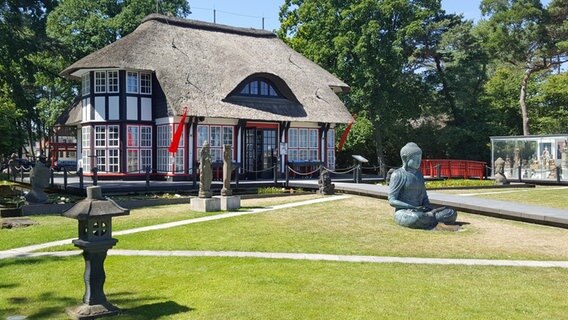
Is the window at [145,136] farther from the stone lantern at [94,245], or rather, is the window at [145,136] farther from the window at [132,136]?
the stone lantern at [94,245]

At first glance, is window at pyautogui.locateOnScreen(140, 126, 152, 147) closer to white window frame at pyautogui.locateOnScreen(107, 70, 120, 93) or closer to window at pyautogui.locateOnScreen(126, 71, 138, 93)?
window at pyautogui.locateOnScreen(126, 71, 138, 93)

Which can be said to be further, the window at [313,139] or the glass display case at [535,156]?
the glass display case at [535,156]

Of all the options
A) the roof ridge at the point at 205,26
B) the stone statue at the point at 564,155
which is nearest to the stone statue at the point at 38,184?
the roof ridge at the point at 205,26

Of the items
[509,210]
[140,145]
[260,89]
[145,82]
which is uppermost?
[145,82]

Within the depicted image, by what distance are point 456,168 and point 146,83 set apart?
19057 millimetres

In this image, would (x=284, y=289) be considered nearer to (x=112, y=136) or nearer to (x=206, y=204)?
(x=206, y=204)

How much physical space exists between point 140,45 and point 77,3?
15922 mm

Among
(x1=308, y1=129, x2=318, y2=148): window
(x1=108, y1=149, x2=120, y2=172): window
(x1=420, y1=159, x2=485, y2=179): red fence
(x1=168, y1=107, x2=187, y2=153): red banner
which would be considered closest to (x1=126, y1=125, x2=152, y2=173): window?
(x1=108, y1=149, x2=120, y2=172): window

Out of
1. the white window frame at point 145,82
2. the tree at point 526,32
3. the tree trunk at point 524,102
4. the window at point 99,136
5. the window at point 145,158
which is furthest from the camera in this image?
the tree trunk at point 524,102

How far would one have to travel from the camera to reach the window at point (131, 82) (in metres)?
27.0

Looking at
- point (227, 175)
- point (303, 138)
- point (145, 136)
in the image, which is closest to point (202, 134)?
point (145, 136)

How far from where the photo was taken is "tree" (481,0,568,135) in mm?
37312

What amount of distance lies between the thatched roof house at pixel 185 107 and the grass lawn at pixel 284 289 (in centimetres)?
1600

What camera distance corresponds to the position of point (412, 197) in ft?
48.6
